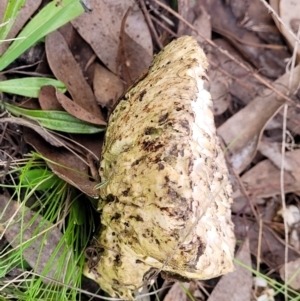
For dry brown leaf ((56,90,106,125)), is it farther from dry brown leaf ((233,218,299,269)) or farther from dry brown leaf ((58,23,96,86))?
dry brown leaf ((233,218,299,269))

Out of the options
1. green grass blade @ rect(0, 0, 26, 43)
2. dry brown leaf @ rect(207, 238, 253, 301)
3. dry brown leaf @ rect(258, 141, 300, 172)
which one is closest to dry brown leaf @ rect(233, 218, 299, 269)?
dry brown leaf @ rect(207, 238, 253, 301)

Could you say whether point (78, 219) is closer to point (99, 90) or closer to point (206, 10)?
point (99, 90)

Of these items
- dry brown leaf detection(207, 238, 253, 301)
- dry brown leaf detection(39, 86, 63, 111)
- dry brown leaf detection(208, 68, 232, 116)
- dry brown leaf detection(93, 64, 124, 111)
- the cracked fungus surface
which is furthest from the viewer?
dry brown leaf detection(208, 68, 232, 116)

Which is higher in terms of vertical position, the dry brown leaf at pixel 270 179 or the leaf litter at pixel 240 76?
the leaf litter at pixel 240 76

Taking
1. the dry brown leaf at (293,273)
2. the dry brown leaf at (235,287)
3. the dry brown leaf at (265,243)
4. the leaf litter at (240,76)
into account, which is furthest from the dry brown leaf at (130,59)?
the dry brown leaf at (293,273)

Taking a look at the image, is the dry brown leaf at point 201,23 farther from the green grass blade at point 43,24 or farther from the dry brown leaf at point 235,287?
the dry brown leaf at point 235,287

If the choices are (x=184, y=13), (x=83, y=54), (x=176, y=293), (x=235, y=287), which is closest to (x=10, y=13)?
(x=83, y=54)

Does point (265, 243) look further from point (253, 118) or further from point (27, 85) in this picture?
point (27, 85)
